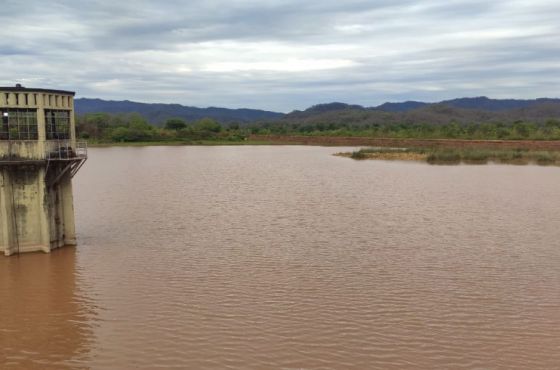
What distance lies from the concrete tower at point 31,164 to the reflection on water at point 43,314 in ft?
3.02

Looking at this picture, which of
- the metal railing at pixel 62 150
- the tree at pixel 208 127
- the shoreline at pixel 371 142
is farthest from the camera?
the tree at pixel 208 127

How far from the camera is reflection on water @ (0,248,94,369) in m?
13.7

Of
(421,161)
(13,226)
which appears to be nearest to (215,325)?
(13,226)

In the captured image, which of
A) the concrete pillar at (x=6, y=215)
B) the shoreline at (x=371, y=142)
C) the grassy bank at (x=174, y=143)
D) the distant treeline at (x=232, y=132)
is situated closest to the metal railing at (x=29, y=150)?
the concrete pillar at (x=6, y=215)

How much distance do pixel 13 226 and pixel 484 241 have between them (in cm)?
2132

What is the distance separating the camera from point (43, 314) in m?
16.6

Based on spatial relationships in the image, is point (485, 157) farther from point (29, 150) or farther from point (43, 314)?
point (43, 314)

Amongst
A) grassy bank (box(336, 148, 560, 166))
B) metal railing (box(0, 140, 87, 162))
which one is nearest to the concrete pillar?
metal railing (box(0, 140, 87, 162))

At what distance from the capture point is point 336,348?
1409cm

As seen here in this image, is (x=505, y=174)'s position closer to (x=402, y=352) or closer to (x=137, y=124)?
(x=402, y=352)

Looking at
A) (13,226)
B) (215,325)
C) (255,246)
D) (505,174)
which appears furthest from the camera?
(505,174)

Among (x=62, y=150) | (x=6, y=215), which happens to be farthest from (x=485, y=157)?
(x=6, y=215)

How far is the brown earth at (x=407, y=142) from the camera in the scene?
8586 centimetres

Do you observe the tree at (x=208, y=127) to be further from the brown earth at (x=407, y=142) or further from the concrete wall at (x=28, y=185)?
the concrete wall at (x=28, y=185)
